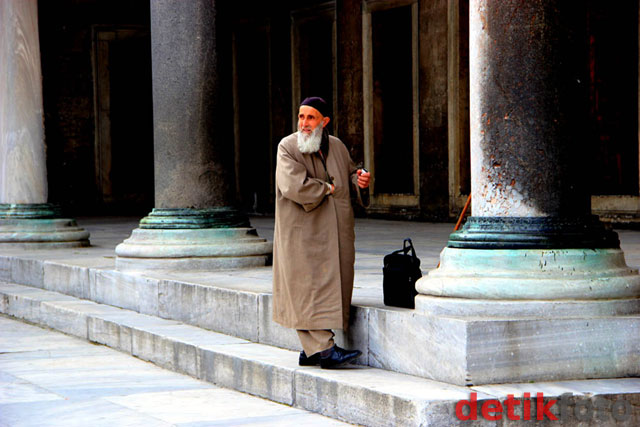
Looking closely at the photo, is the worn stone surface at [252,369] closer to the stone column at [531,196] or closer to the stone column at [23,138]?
the stone column at [531,196]

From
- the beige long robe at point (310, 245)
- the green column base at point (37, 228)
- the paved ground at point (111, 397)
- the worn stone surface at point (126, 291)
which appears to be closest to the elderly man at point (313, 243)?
the beige long robe at point (310, 245)

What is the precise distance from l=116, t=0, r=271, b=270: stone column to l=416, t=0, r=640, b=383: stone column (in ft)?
12.3

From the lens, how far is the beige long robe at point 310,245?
6117mm

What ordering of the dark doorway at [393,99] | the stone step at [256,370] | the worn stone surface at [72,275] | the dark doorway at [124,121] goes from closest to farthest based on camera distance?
the stone step at [256,370]
the worn stone surface at [72,275]
the dark doorway at [393,99]
the dark doorway at [124,121]

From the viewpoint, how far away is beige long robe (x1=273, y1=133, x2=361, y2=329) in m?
6.12

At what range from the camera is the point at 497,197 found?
5930 mm

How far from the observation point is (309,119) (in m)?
6.25

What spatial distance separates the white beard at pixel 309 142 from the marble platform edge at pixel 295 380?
1.21 meters

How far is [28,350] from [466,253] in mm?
3899

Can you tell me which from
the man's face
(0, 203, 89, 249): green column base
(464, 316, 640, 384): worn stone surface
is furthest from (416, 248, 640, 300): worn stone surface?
(0, 203, 89, 249): green column base

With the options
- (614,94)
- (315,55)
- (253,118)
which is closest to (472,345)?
(614,94)

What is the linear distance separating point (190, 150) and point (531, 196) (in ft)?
14.0

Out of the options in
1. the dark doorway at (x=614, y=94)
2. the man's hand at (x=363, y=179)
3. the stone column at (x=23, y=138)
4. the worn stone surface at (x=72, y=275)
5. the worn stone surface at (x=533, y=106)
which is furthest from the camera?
the dark doorway at (x=614, y=94)

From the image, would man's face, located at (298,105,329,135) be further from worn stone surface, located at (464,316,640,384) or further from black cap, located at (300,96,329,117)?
worn stone surface, located at (464,316,640,384)
